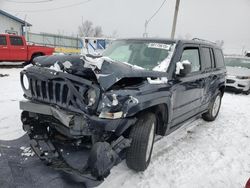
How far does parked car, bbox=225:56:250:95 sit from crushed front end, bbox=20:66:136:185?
31.4ft

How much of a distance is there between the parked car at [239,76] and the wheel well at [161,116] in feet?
28.5

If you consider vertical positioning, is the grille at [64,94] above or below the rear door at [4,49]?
above

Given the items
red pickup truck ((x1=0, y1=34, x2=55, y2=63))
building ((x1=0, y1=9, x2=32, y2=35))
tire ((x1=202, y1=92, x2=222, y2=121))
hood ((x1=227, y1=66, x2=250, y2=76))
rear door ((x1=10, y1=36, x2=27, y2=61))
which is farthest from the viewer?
building ((x1=0, y1=9, x2=32, y2=35))

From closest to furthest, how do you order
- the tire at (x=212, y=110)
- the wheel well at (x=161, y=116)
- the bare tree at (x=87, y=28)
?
1. the wheel well at (x=161, y=116)
2. the tire at (x=212, y=110)
3. the bare tree at (x=87, y=28)

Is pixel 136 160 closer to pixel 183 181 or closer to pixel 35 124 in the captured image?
pixel 183 181

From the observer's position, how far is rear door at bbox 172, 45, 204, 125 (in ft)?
13.2

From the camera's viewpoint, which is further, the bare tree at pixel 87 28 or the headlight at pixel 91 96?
the bare tree at pixel 87 28

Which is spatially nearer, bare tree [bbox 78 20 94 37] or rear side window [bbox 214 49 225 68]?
rear side window [bbox 214 49 225 68]

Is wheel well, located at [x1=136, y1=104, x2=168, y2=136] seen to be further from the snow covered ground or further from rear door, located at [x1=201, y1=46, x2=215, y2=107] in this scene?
rear door, located at [x1=201, y1=46, x2=215, y2=107]

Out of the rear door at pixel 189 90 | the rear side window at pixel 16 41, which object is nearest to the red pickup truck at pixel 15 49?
the rear side window at pixel 16 41

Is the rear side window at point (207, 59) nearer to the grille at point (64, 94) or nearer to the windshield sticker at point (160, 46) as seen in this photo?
the windshield sticker at point (160, 46)

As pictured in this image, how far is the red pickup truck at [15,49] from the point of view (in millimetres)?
14023

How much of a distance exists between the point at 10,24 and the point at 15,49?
13408mm

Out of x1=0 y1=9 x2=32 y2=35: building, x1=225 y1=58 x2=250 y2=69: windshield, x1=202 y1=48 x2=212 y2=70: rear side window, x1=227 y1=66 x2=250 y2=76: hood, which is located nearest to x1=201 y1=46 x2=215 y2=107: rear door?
x1=202 y1=48 x2=212 y2=70: rear side window
